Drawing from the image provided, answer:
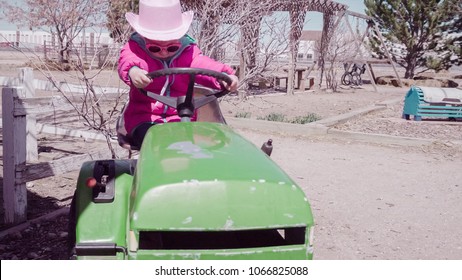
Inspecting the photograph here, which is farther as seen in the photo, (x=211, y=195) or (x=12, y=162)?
(x=12, y=162)

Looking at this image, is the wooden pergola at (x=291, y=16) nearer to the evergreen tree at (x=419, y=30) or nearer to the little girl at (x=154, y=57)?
the little girl at (x=154, y=57)

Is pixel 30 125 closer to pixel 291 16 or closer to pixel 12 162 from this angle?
pixel 12 162

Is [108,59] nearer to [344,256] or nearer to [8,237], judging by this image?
[8,237]

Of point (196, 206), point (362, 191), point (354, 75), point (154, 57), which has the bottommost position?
point (362, 191)

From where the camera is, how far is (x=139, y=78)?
2436 millimetres

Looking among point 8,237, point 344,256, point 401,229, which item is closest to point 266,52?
point 401,229

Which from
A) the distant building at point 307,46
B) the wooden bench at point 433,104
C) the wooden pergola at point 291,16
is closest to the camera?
the wooden pergola at point 291,16

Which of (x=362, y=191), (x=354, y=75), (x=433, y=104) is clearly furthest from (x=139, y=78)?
(x=354, y=75)

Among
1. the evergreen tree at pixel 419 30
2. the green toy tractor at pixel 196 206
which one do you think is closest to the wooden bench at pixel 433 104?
the green toy tractor at pixel 196 206

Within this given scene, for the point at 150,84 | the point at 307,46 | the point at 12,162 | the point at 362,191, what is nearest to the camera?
the point at 150,84

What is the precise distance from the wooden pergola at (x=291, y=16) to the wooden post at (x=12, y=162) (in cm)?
249

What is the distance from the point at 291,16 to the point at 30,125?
249 inches

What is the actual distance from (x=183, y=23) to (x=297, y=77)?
599 inches

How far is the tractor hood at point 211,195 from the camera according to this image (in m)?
1.55
